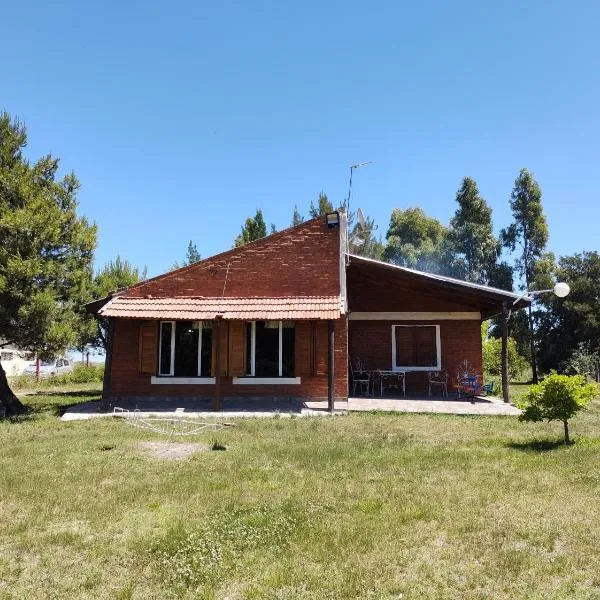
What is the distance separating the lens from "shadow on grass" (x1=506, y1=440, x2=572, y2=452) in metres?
8.51

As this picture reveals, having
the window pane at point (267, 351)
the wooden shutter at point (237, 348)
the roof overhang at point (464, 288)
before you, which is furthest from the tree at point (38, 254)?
the roof overhang at point (464, 288)

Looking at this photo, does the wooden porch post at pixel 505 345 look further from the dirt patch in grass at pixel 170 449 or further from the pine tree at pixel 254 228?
the pine tree at pixel 254 228

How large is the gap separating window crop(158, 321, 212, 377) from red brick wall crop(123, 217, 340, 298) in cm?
93

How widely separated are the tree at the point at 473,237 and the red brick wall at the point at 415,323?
17.9 metres

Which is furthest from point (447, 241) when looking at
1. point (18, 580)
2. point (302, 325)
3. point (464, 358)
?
point (18, 580)

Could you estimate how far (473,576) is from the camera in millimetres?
4078

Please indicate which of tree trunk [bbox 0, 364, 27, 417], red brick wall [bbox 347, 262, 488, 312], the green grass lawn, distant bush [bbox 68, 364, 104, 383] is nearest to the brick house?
red brick wall [bbox 347, 262, 488, 312]

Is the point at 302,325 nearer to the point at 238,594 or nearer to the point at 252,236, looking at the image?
the point at 238,594

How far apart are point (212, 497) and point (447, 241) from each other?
33.5m

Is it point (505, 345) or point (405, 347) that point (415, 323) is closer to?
point (405, 347)

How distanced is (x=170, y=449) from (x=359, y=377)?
9264mm

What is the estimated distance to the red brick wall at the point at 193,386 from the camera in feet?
48.3

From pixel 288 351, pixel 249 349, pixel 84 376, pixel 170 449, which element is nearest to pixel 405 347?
pixel 288 351

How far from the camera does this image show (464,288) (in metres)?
15.1
